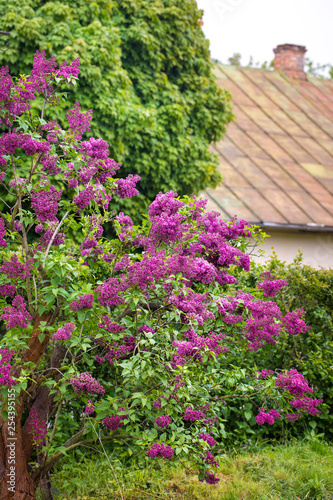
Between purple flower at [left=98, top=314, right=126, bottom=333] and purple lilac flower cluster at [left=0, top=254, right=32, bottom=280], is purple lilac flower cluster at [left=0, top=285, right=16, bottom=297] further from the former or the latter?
purple flower at [left=98, top=314, right=126, bottom=333]

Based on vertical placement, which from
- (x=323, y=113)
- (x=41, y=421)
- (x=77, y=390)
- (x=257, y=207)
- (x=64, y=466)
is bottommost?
(x=64, y=466)

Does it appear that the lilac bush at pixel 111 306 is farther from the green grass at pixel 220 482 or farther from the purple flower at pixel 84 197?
the green grass at pixel 220 482

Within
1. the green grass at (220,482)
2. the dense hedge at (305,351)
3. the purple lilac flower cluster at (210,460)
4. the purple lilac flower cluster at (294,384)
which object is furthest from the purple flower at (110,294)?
the dense hedge at (305,351)

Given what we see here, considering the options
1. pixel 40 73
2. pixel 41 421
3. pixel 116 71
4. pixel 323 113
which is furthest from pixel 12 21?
pixel 323 113

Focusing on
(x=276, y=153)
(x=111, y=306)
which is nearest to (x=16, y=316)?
(x=111, y=306)

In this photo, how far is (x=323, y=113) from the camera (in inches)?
576

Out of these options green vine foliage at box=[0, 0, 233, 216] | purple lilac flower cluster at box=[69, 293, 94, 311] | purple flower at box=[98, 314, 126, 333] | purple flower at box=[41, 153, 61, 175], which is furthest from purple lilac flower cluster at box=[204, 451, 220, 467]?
green vine foliage at box=[0, 0, 233, 216]

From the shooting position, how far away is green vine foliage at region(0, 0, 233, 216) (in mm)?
6965

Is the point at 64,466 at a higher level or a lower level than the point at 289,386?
lower

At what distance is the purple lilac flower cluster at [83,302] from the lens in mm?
2869

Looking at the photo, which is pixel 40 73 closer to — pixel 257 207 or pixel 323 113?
pixel 257 207

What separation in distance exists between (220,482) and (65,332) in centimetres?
199

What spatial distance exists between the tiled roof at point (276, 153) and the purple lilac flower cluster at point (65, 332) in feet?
22.6

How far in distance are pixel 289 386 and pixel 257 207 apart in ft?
23.3
